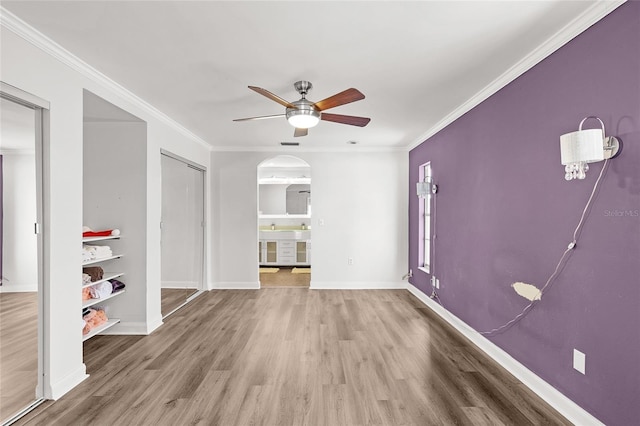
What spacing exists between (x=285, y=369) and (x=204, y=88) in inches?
105

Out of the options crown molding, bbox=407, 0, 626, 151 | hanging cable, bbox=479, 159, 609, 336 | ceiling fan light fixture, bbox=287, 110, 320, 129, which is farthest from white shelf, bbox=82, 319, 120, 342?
crown molding, bbox=407, 0, 626, 151

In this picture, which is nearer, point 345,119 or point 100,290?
point 345,119

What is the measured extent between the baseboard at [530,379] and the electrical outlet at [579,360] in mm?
241

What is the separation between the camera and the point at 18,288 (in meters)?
2.13

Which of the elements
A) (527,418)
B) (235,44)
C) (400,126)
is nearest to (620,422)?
(527,418)

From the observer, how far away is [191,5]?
1.82 m

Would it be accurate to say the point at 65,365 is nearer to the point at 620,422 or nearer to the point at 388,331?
the point at 388,331

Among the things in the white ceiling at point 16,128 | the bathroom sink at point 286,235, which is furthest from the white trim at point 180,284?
the bathroom sink at point 286,235

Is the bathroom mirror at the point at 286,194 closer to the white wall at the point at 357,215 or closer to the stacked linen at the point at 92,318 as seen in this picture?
the white wall at the point at 357,215

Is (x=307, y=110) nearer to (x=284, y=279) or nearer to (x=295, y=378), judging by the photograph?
(x=295, y=378)

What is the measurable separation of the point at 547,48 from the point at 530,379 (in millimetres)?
2427

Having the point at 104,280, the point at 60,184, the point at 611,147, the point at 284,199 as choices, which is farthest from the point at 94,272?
the point at 284,199

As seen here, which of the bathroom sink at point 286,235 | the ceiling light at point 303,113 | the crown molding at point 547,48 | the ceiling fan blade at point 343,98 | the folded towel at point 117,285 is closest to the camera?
the crown molding at point 547,48

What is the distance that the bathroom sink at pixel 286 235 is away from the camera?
7336mm
